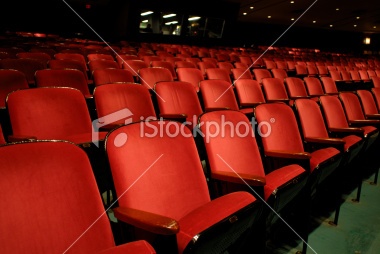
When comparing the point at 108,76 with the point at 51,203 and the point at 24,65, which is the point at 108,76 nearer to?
the point at 24,65

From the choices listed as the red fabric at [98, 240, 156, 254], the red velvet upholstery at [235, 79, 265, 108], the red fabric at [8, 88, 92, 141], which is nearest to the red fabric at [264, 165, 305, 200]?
the red fabric at [98, 240, 156, 254]

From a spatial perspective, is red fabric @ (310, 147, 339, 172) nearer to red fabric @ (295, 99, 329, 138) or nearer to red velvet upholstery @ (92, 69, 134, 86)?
red fabric @ (295, 99, 329, 138)

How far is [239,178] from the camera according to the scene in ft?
2.57

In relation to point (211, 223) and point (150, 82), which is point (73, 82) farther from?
point (211, 223)

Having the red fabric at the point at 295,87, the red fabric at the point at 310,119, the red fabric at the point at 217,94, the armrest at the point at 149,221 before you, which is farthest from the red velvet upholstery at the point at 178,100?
the red fabric at the point at 295,87

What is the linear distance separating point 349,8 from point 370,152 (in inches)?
303

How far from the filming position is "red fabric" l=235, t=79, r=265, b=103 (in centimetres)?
182

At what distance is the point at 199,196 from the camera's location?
79 centimetres

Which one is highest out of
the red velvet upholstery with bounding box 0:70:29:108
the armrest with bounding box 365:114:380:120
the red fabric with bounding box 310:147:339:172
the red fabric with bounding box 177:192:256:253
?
the red velvet upholstery with bounding box 0:70:29:108

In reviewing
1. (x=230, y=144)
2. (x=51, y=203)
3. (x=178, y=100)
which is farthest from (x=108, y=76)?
(x=51, y=203)

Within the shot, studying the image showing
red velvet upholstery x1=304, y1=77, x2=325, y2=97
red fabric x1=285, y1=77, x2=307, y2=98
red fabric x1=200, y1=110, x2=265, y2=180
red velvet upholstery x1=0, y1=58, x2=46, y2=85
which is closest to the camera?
red fabric x1=200, y1=110, x2=265, y2=180

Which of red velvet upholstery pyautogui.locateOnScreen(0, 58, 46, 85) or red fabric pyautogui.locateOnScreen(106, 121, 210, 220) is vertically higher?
red velvet upholstery pyautogui.locateOnScreen(0, 58, 46, 85)

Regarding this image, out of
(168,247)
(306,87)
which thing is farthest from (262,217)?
(306,87)

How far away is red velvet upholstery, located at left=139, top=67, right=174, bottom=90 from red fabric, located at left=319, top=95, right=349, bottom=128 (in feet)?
3.00
